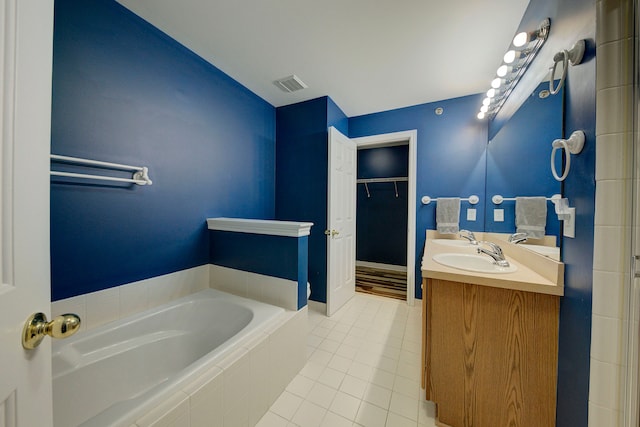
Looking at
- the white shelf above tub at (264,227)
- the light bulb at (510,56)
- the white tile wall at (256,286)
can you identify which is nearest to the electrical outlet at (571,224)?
the light bulb at (510,56)

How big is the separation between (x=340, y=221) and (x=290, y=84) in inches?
60.3

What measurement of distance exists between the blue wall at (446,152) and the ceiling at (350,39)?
0.88 feet

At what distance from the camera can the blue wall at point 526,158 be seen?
1.04 metres

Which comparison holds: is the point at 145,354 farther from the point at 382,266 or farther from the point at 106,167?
the point at 382,266

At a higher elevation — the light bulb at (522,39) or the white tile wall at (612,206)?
the light bulb at (522,39)

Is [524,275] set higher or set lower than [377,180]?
lower

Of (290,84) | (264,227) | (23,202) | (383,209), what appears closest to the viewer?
(23,202)

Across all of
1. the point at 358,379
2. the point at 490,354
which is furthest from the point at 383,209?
the point at 490,354

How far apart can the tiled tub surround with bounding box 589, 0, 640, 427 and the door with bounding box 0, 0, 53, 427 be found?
148cm

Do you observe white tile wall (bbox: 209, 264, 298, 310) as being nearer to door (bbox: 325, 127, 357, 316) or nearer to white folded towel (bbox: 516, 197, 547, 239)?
door (bbox: 325, 127, 357, 316)

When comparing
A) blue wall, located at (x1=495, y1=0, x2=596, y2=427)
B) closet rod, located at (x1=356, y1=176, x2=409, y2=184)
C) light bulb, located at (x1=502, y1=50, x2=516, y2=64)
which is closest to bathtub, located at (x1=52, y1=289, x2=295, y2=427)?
blue wall, located at (x1=495, y1=0, x2=596, y2=427)

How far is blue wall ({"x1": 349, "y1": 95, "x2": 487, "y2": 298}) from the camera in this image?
2342 millimetres

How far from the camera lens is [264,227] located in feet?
5.49

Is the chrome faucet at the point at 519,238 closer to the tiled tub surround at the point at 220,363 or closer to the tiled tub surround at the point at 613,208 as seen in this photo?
the tiled tub surround at the point at 613,208
